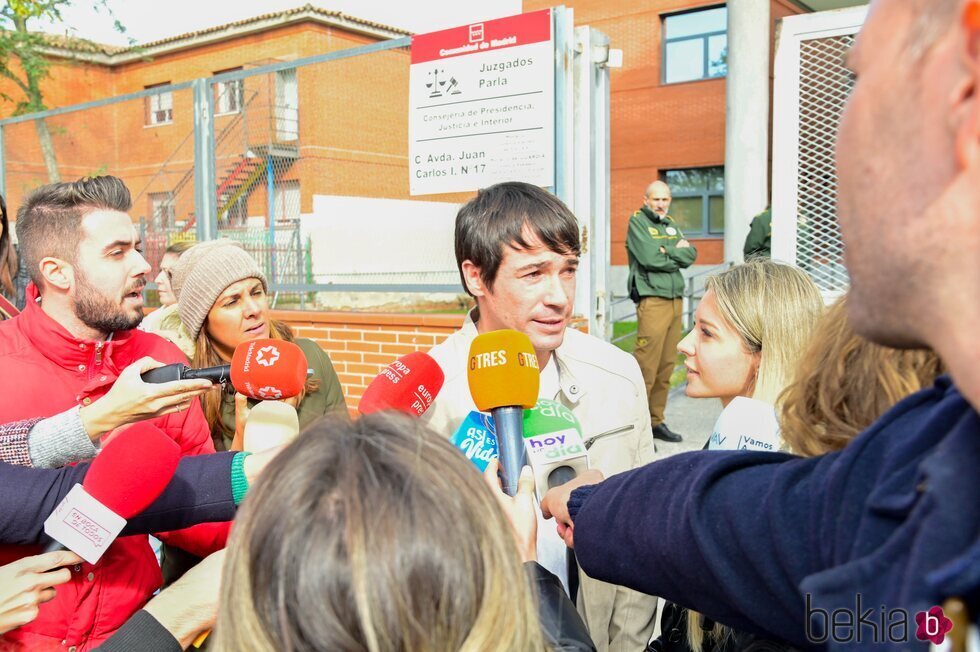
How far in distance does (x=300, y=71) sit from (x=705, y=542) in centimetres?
631

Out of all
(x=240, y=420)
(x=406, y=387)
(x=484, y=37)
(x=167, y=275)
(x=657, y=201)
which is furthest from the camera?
(x=657, y=201)

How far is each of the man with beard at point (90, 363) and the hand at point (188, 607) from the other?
0.34 m

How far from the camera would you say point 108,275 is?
2.66 metres

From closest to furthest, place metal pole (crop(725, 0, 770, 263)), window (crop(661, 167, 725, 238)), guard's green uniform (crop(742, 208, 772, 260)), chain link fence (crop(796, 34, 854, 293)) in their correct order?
chain link fence (crop(796, 34, 854, 293)) < guard's green uniform (crop(742, 208, 772, 260)) < metal pole (crop(725, 0, 770, 263)) < window (crop(661, 167, 725, 238))

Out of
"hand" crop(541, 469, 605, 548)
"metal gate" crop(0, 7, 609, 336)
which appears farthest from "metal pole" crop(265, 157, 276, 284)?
"hand" crop(541, 469, 605, 548)

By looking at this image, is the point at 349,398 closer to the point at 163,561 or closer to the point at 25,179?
the point at 163,561

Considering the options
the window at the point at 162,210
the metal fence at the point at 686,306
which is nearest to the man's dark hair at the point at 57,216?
the metal fence at the point at 686,306

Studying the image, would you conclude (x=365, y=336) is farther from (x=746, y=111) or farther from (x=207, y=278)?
(x=746, y=111)

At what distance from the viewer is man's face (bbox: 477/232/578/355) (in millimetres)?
2594

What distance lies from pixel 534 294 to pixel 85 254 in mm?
1467

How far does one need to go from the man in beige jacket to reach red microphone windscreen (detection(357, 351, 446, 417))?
231mm

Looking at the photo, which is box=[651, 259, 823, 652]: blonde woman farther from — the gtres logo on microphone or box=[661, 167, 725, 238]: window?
box=[661, 167, 725, 238]: window

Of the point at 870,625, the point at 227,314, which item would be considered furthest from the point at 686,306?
the point at 870,625

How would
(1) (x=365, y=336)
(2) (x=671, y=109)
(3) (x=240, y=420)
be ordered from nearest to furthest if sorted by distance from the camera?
(3) (x=240, y=420), (1) (x=365, y=336), (2) (x=671, y=109)
